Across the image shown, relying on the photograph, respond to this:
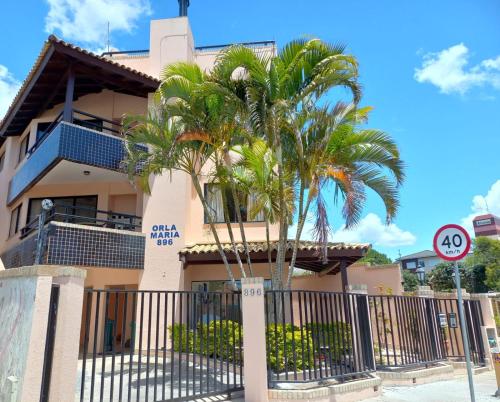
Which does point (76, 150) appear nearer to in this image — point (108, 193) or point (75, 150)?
point (75, 150)

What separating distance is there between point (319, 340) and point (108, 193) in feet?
33.0

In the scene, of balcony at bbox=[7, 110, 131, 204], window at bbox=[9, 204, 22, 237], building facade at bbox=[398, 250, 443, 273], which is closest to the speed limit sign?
balcony at bbox=[7, 110, 131, 204]

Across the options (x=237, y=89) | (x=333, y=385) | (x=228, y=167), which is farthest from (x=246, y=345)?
(x=237, y=89)

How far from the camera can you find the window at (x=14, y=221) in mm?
16125

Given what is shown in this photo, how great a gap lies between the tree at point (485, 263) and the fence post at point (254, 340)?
115ft

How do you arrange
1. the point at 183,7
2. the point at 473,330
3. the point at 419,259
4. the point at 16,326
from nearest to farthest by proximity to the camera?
the point at 16,326 < the point at 473,330 < the point at 183,7 < the point at 419,259

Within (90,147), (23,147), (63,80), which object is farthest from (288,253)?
(23,147)

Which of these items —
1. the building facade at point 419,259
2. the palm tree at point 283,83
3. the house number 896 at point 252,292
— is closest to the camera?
the house number 896 at point 252,292

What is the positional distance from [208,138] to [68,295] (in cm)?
568

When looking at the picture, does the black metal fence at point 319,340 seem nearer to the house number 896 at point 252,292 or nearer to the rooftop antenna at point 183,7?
the house number 896 at point 252,292

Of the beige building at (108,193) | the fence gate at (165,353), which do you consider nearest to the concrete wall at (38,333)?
the fence gate at (165,353)

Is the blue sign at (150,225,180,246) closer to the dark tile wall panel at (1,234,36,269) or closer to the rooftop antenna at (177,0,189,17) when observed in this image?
the dark tile wall panel at (1,234,36,269)

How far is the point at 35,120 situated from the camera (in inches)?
630

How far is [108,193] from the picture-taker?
14.9m
